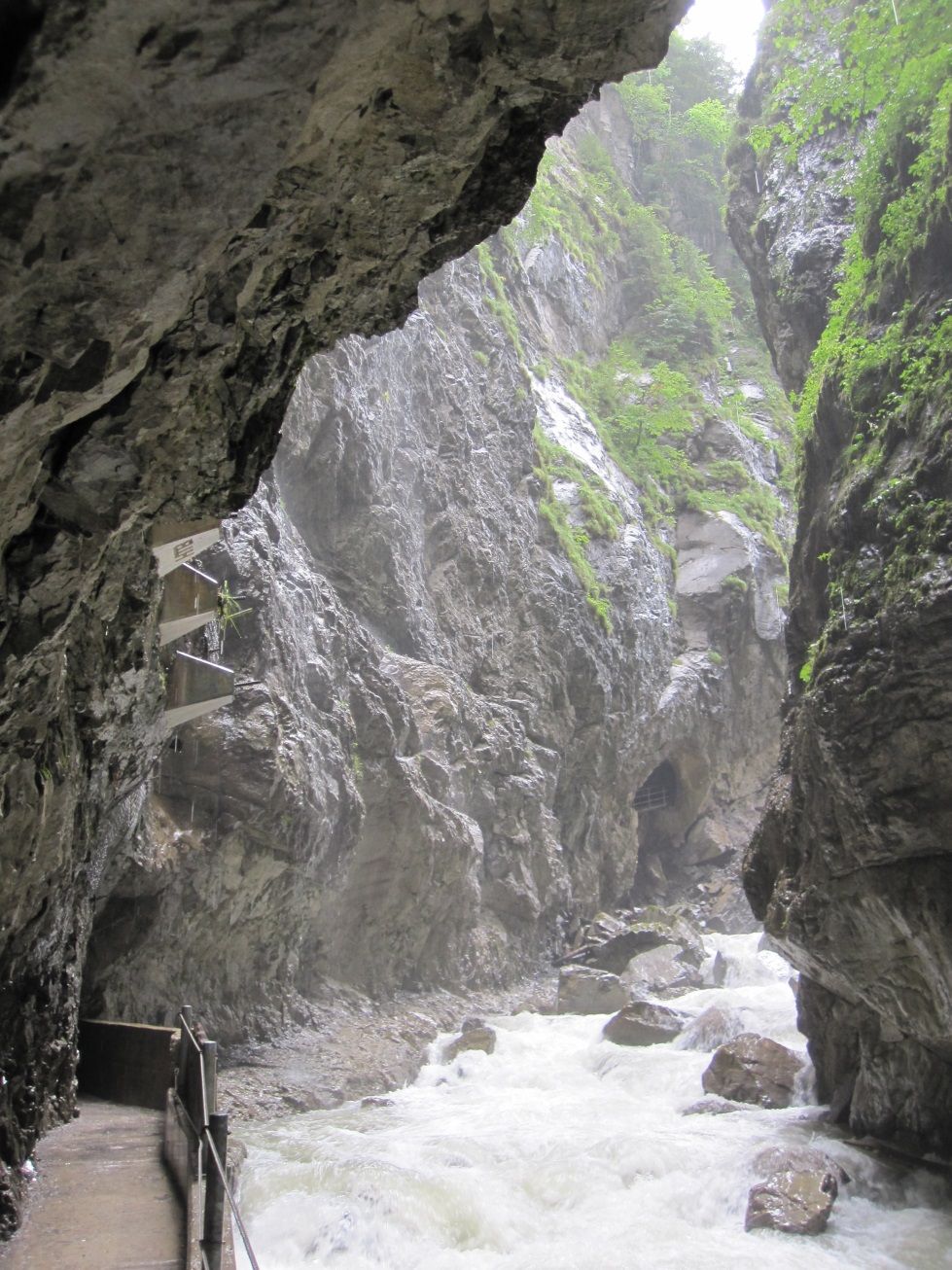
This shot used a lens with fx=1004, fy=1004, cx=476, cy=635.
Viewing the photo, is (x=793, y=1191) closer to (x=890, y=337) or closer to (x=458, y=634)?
(x=890, y=337)

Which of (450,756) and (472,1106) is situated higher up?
(450,756)

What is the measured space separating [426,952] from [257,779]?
27.9ft

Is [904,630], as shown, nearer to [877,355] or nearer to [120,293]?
[877,355]

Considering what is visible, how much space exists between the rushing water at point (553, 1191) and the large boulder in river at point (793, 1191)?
0.15 metres

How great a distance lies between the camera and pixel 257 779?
16.4m

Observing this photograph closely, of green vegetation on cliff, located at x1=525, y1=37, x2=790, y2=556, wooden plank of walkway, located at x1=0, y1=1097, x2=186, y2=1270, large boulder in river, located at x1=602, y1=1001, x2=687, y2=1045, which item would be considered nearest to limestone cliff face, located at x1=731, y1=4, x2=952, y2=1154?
large boulder in river, located at x1=602, y1=1001, x2=687, y2=1045

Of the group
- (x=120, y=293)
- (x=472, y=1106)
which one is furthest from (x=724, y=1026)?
(x=120, y=293)

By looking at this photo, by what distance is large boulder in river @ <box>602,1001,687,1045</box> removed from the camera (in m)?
19.2

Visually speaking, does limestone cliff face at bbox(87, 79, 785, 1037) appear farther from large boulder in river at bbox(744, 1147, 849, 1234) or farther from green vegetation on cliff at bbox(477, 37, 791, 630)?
large boulder in river at bbox(744, 1147, 849, 1234)

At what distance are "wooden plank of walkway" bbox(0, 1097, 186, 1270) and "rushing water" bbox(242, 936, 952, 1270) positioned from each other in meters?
2.16

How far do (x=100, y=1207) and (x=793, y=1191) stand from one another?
7.65 metres

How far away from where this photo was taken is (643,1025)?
19.3 metres

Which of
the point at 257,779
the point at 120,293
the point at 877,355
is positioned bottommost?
the point at 257,779

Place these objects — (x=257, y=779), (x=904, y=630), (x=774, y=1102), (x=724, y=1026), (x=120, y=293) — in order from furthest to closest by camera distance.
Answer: (x=724, y=1026) < (x=257, y=779) < (x=774, y=1102) < (x=904, y=630) < (x=120, y=293)
